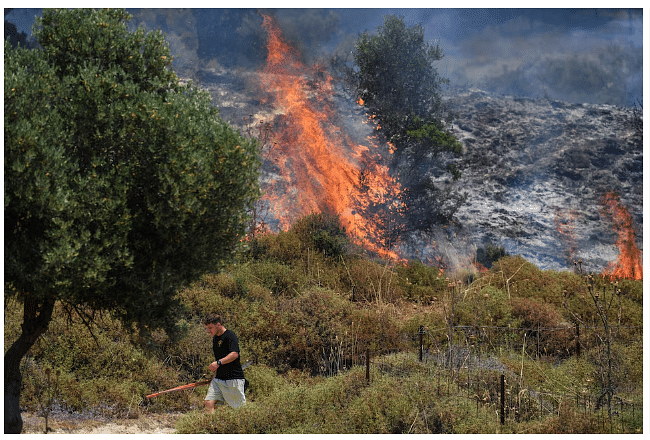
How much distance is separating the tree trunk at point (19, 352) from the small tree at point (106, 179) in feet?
0.05

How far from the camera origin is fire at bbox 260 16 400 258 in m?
24.2

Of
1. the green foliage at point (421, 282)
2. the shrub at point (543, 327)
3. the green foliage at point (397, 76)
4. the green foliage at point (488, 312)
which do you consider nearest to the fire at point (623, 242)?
the green foliage at point (421, 282)

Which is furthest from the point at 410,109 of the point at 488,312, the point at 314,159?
the point at 488,312

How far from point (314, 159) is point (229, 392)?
60.2ft

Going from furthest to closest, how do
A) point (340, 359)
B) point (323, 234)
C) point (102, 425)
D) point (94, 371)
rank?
point (323, 234) → point (340, 359) → point (94, 371) → point (102, 425)

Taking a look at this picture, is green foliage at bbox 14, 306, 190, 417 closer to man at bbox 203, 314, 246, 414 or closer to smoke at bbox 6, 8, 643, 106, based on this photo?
man at bbox 203, 314, 246, 414

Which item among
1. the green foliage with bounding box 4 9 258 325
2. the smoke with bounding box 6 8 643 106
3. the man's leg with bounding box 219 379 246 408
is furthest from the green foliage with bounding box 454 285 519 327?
the smoke with bounding box 6 8 643 106

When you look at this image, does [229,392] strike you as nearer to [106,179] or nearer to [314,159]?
[106,179]

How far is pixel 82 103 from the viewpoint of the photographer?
22.9ft

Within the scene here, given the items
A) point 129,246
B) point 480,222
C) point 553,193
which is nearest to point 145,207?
point 129,246

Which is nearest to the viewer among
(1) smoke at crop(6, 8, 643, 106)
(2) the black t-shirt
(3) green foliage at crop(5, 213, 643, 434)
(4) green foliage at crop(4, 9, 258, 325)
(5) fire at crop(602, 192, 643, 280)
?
(4) green foliage at crop(4, 9, 258, 325)

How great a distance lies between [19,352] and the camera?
7.91 metres

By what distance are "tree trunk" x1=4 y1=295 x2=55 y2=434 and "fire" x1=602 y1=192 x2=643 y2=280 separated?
20697mm

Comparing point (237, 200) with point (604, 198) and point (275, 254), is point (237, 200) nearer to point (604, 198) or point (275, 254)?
point (275, 254)
